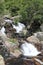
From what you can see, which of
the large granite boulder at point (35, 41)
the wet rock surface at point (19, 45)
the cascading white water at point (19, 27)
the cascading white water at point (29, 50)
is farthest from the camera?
the cascading white water at point (19, 27)

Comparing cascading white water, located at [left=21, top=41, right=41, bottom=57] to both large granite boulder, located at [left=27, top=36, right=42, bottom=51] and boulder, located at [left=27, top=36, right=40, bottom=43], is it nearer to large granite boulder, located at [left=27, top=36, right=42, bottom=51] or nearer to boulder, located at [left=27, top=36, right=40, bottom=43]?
large granite boulder, located at [left=27, top=36, right=42, bottom=51]

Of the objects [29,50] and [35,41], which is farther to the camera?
[35,41]

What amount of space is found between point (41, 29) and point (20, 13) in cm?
305

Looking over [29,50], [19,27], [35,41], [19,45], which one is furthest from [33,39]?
[19,27]

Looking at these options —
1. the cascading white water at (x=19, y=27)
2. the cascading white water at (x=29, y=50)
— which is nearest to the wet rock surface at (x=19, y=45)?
the cascading white water at (x=19, y=27)

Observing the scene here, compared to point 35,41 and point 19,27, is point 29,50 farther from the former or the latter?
point 19,27

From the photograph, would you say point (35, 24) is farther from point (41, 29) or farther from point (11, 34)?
point (11, 34)

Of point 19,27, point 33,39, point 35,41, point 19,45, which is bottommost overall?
point 19,45

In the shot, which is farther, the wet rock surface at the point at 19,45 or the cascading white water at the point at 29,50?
the cascading white water at the point at 29,50

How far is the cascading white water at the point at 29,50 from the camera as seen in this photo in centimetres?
1954

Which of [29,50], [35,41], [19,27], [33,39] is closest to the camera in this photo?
[29,50]

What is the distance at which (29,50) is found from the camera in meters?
20.4

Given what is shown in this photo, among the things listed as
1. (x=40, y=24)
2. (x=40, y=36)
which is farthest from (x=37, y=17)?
(x=40, y=36)

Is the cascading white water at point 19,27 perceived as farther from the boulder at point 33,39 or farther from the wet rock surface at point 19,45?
the boulder at point 33,39
